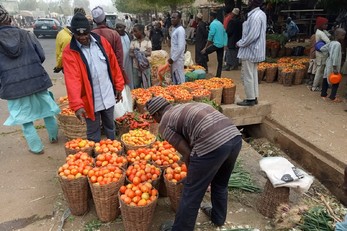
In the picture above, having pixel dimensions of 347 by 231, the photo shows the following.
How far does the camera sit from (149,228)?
3102mm

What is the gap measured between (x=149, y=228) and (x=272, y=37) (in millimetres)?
11348

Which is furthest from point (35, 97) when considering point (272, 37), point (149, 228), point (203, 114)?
point (272, 37)

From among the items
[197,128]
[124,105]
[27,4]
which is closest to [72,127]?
[124,105]

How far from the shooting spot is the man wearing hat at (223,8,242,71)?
1016 cm

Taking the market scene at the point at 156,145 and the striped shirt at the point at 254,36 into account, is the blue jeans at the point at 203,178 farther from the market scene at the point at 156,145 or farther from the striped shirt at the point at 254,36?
the striped shirt at the point at 254,36

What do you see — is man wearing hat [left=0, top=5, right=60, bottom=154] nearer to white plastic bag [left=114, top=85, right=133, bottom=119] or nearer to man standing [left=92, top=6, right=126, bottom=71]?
white plastic bag [left=114, top=85, right=133, bottom=119]

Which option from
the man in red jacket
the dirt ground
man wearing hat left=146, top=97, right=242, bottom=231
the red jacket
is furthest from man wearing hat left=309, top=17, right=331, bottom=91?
man wearing hat left=146, top=97, right=242, bottom=231

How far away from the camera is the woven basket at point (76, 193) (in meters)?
3.12

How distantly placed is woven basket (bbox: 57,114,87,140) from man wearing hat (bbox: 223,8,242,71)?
22.7 ft

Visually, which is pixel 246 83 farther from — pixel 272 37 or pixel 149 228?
pixel 272 37

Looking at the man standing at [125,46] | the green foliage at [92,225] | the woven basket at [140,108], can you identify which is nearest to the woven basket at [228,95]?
the woven basket at [140,108]

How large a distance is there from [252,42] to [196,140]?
3.66m

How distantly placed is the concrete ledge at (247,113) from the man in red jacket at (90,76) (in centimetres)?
285

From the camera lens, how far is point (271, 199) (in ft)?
10.8
